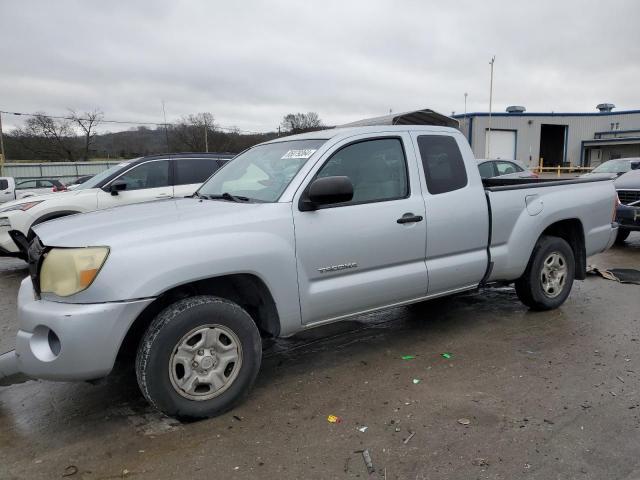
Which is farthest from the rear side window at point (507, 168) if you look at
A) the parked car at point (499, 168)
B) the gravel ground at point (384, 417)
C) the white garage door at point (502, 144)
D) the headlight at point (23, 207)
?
the white garage door at point (502, 144)

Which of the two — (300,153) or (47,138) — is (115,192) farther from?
(47,138)

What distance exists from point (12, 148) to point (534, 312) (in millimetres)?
55711

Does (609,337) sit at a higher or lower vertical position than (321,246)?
lower

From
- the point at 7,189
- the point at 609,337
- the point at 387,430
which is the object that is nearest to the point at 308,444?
the point at 387,430

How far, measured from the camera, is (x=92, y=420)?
10.6 feet

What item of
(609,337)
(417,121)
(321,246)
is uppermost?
(417,121)

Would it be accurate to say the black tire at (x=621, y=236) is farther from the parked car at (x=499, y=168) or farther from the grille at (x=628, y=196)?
the parked car at (x=499, y=168)

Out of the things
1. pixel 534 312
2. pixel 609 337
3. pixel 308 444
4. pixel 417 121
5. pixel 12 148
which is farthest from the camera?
pixel 12 148

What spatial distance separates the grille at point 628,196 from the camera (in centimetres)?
910

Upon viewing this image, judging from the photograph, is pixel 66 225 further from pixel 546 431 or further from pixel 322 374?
pixel 546 431

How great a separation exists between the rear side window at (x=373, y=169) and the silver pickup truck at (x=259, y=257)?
1 cm

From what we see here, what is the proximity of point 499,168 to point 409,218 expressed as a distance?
33.9ft

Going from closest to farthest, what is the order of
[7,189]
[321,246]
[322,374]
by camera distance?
[321,246], [322,374], [7,189]

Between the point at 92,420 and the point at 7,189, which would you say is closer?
the point at 92,420
